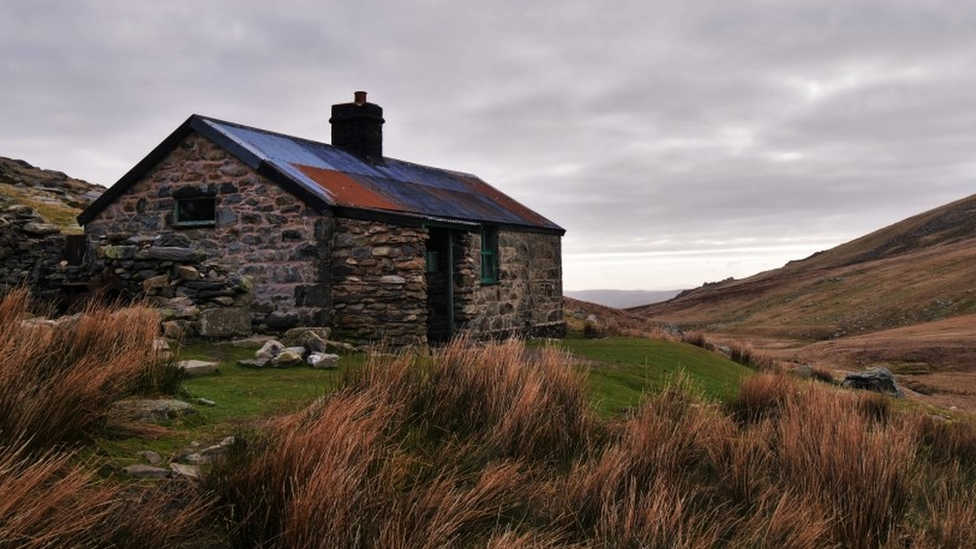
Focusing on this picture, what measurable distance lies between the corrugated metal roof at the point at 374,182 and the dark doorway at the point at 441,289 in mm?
699

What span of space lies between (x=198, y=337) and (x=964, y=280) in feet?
123

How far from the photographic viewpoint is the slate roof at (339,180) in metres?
13.5

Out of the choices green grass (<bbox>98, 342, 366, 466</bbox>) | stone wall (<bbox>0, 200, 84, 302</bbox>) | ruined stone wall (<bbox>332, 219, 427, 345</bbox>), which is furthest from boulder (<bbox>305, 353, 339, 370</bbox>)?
stone wall (<bbox>0, 200, 84, 302</bbox>)

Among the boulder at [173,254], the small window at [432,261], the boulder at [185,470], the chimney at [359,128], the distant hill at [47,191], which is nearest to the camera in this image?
the boulder at [185,470]

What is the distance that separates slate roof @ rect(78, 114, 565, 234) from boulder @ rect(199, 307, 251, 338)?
2.36 m

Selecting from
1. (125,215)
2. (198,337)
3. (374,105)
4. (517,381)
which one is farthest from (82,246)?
(517,381)

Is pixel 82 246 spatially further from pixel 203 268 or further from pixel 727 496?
pixel 727 496

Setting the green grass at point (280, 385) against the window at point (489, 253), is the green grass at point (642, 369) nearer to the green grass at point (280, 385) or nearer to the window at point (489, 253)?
the green grass at point (280, 385)

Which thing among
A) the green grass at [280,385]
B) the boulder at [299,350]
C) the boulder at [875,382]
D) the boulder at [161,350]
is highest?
the boulder at [161,350]

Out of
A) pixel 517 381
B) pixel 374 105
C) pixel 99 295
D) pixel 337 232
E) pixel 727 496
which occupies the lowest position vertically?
pixel 727 496

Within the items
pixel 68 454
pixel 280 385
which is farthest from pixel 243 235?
pixel 68 454

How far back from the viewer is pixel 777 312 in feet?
140

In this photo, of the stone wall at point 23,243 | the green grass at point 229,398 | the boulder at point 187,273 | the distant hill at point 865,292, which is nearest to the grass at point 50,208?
the stone wall at point 23,243

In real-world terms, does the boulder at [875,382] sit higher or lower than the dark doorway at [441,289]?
lower
